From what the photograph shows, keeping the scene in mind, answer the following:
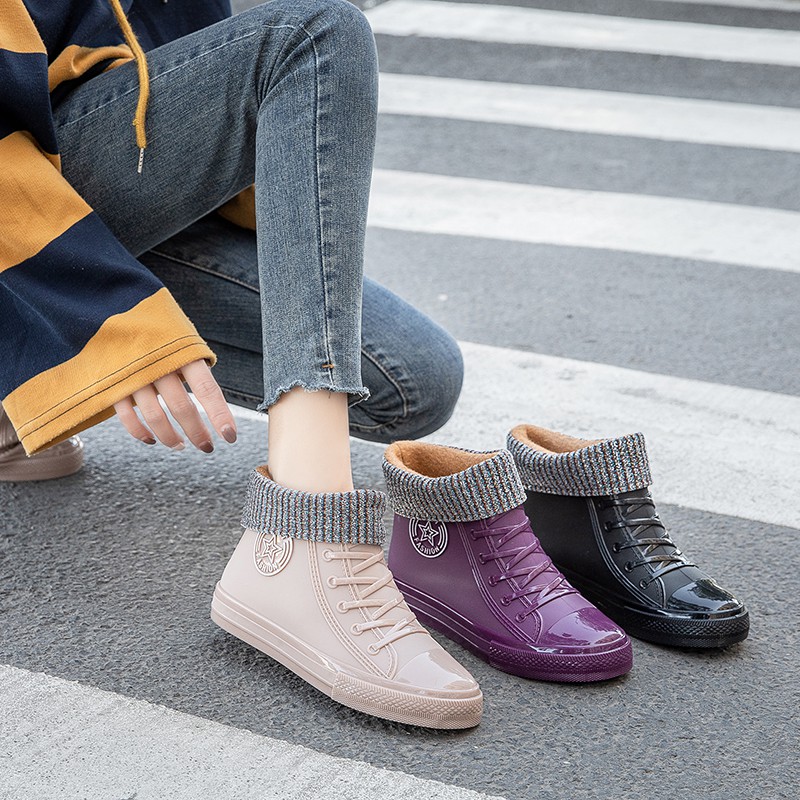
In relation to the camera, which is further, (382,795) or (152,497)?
(152,497)

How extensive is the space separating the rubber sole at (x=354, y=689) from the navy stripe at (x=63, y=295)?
15.7 inches

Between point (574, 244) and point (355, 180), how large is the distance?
2.18m

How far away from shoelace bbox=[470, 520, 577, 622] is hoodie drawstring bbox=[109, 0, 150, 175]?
2.37 ft

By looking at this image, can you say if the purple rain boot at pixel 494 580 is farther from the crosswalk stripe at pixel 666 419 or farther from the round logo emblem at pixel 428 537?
the crosswalk stripe at pixel 666 419

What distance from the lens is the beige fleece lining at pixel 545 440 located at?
72.4 inches

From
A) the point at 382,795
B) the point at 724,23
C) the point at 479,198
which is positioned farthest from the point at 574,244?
the point at 724,23

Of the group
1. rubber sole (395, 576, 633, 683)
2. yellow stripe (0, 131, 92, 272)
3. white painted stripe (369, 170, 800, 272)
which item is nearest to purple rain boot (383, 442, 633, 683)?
rubber sole (395, 576, 633, 683)

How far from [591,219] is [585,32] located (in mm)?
2830

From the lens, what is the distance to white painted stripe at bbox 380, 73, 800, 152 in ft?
15.7

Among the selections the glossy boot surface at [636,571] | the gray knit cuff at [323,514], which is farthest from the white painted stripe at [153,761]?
the glossy boot surface at [636,571]

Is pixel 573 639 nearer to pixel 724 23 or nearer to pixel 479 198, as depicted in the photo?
pixel 479 198

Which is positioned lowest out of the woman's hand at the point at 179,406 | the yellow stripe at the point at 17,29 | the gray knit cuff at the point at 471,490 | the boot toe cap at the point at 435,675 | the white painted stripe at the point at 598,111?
the white painted stripe at the point at 598,111

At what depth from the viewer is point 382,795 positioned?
4.57ft

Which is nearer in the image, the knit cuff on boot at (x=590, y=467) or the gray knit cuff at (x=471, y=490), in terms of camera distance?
the gray knit cuff at (x=471, y=490)
